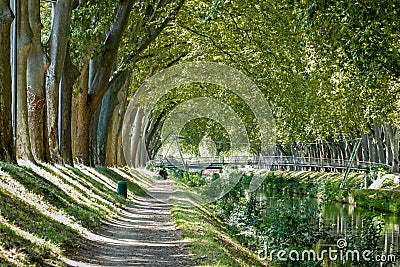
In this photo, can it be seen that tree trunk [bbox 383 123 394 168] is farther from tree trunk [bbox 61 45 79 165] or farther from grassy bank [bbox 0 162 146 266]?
tree trunk [bbox 61 45 79 165]

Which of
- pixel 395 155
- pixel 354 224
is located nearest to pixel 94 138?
pixel 354 224

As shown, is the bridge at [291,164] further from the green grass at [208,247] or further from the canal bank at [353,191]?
the green grass at [208,247]

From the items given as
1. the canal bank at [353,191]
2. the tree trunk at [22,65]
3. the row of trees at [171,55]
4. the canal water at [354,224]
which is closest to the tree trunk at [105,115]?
the row of trees at [171,55]

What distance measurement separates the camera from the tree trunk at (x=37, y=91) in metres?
16.4

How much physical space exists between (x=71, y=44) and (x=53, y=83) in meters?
2.33

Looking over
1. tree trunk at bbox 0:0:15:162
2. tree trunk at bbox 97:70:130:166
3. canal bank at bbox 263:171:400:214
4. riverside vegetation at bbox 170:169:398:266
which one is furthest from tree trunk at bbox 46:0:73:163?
canal bank at bbox 263:171:400:214

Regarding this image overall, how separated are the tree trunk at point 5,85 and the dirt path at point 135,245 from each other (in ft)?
9.26

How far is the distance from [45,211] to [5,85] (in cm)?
316

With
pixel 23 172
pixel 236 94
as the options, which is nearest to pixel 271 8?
pixel 23 172

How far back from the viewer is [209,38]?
2777 centimetres

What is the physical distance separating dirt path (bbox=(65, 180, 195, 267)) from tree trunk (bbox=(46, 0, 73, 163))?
139 inches

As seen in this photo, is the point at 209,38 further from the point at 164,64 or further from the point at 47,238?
the point at 47,238

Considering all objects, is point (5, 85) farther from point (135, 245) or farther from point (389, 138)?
point (389, 138)

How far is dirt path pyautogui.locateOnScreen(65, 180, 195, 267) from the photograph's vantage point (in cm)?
1042
